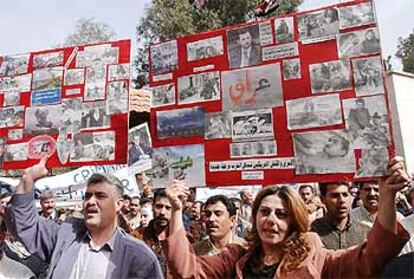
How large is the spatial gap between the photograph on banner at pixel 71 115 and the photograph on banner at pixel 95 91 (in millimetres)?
79

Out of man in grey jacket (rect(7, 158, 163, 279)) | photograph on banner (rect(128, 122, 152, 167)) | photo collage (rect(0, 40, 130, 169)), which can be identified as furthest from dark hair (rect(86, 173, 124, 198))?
photograph on banner (rect(128, 122, 152, 167))

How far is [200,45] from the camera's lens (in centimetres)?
364

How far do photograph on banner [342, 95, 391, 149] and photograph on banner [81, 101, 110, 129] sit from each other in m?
1.72

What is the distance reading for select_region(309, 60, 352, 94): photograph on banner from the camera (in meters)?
3.09

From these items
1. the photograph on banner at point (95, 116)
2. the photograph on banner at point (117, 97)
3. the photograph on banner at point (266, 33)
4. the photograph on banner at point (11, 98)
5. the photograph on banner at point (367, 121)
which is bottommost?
the photograph on banner at point (367, 121)

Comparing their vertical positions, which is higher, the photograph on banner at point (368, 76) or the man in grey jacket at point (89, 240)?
the photograph on banner at point (368, 76)

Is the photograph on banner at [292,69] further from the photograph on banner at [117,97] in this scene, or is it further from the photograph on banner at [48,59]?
the photograph on banner at [48,59]

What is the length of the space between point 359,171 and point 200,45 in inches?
55.6

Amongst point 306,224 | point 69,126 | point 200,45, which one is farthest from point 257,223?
point 69,126

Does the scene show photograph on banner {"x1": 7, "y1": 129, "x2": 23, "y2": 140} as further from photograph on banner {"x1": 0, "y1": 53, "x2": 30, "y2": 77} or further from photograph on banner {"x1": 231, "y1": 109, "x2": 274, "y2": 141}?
photograph on banner {"x1": 231, "y1": 109, "x2": 274, "y2": 141}

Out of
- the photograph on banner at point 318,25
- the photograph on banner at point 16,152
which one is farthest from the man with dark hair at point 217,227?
the photograph on banner at point 16,152

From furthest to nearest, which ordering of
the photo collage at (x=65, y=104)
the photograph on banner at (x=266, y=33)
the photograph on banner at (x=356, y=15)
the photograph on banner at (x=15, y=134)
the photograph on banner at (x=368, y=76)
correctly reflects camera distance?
the photograph on banner at (x=15, y=134) < the photo collage at (x=65, y=104) < the photograph on banner at (x=266, y=33) < the photograph on banner at (x=356, y=15) < the photograph on banner at (x=368, y=76)

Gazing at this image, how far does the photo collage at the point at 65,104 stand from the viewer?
12.5 feet

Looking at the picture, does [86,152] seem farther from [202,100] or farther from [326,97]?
[326,97]
